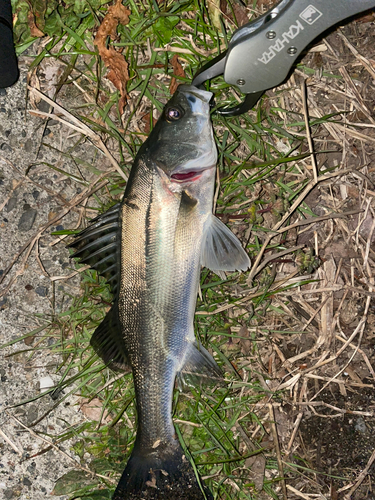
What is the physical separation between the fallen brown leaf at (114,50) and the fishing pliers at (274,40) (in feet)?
2.23

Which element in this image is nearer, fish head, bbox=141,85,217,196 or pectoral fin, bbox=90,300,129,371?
fish head, bbox=141,85,217,196

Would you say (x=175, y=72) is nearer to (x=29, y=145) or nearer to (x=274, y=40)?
(x=274, y=40)

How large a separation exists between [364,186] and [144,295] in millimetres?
1791

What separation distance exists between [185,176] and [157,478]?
2.10m

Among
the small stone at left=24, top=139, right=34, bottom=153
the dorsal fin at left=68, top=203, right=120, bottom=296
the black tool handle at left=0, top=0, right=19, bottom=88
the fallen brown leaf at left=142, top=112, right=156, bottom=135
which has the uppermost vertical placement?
the black tool handle at left=0, top=0, right=19, bottom=88

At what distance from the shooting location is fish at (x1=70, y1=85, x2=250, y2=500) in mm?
2744

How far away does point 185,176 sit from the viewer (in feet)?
9.05

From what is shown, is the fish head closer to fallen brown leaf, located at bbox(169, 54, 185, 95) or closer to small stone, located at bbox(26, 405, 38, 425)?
fallen brown leaf, located at bbox(169, 54, 185, 95)

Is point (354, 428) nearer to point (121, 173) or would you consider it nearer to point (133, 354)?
point (133, 354)

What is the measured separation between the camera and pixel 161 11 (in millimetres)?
3148

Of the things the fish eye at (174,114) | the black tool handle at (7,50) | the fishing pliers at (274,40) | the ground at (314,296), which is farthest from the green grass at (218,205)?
the fish eye at (174,114)

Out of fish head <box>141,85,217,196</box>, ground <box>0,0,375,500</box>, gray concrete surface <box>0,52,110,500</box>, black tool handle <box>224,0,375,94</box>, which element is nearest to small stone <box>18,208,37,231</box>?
gray concrete surface <box>0,52,110,500</box>

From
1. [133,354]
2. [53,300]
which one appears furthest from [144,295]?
[53,300]

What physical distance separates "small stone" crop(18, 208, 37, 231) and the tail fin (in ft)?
6.11
